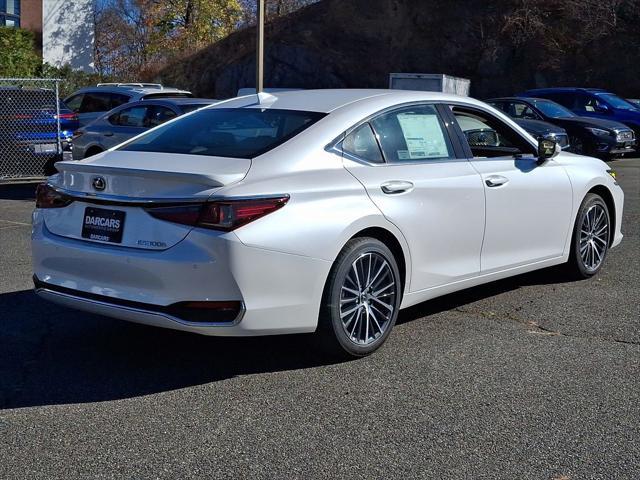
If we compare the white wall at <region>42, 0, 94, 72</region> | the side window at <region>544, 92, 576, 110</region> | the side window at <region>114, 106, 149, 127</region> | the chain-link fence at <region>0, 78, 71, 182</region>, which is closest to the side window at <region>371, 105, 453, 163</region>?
the side window at <region>114, 106, 149, 127</region>

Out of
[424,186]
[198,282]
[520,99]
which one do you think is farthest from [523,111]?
[198,282]

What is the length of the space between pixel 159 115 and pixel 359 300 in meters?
9.15

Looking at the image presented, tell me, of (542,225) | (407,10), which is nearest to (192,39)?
(407,10)

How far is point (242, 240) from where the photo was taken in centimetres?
468

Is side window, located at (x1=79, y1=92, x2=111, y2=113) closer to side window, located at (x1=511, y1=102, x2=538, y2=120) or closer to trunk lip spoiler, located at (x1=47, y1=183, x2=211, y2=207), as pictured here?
side window, located at (x1=511, y1=102, x2=538, y2=120)

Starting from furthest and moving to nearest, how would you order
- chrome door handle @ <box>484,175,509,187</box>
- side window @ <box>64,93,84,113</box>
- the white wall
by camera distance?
the white wall
side window @ <box>64,93,84,113</box>
chrome door handle @ <box>484,175,509,187</box>

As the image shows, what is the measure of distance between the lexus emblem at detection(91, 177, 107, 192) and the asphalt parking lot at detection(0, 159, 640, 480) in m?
1.06

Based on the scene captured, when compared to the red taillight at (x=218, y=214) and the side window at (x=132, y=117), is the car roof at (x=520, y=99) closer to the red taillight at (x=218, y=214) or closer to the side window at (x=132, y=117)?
the side window at (x=132, y=117)

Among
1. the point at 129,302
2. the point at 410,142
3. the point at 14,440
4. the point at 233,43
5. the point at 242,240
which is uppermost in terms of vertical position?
the point at 233,43

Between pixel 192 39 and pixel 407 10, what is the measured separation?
535 inches

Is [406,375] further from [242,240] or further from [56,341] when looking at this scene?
[56,341]

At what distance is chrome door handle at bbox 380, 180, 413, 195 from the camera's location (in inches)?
217

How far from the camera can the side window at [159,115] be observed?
45.0ft

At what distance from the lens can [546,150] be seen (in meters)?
6.88
